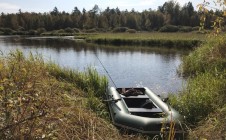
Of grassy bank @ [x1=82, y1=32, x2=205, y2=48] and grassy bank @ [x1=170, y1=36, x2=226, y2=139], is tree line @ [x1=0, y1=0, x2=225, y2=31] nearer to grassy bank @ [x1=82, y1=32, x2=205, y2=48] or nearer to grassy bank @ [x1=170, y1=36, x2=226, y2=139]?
grassy bank @ [x1=82, y1=32, x2=205, y2=48]

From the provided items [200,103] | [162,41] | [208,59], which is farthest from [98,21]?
[200,103]

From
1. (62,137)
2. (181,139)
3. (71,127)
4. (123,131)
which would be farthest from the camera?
(123,131)

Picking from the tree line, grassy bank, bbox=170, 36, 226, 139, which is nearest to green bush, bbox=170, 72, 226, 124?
grassy bank, bbox=170, 36, 226, 139

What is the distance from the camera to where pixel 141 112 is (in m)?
5.39

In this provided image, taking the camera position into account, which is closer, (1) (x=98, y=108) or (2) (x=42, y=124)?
(2) (x=42, y=124)

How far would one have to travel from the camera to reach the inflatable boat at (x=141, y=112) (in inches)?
187

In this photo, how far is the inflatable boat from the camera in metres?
4.74

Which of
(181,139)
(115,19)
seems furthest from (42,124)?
(115,19)

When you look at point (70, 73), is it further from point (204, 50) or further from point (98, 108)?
point (204, 50)

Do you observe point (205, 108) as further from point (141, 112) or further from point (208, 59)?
point (208, 59)

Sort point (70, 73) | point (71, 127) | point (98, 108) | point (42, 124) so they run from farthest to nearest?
point (70, 73) → point (98, 108) → point (71, 127) → point (42, 124)

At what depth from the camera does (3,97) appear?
2.92 meters

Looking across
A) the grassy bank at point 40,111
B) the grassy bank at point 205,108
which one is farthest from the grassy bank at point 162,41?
the grassy bank at point 40,111

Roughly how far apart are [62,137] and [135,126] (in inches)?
64.4
